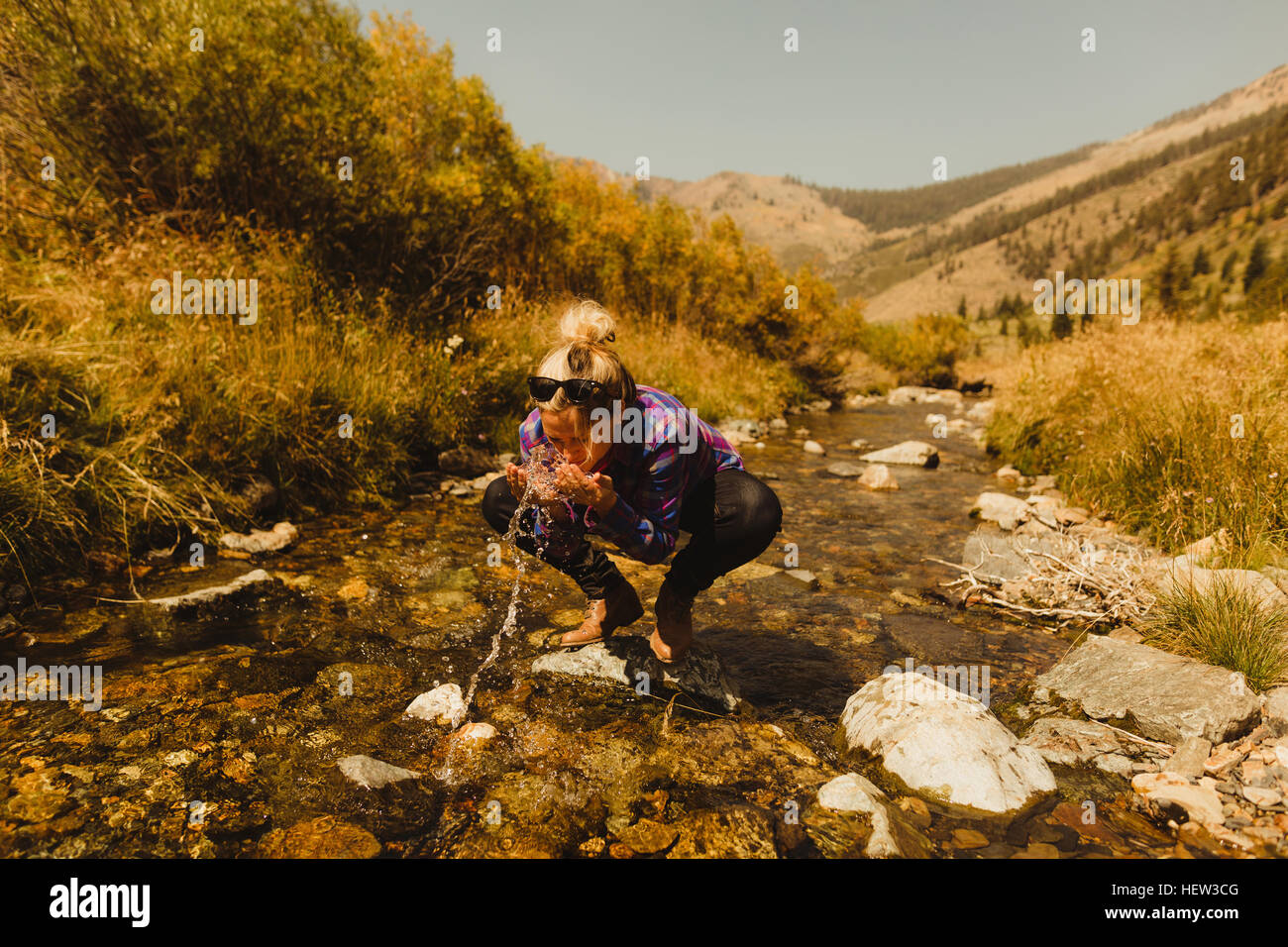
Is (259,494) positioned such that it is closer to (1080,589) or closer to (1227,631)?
(1080,589)

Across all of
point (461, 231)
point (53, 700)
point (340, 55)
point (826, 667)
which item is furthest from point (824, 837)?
point (340, 55)

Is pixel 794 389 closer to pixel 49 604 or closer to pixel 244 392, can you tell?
pixel 244 392

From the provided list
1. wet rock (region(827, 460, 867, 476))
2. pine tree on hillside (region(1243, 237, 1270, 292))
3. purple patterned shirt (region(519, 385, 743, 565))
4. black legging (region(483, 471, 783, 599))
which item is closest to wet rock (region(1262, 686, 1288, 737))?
black legging (region(483, 471, 783, 599))

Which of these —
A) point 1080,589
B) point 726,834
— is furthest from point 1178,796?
point 1080,589

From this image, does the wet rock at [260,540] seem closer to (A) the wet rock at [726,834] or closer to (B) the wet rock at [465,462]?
(B) the wet rock at [465,462]

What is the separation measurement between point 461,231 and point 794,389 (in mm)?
10855

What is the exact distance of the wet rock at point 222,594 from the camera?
3332 mm

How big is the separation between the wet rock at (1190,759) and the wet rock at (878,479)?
581 cm

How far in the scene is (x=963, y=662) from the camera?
3.57m

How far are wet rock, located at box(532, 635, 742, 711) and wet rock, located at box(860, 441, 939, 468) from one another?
773cm

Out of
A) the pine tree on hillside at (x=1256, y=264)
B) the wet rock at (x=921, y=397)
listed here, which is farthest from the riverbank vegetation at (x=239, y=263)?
the pine tree on hillside at (x=1256, y=264)

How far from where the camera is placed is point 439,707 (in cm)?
272

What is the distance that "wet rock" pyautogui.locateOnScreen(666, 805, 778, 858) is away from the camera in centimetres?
201

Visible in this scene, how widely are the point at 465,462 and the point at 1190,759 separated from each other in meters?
6.24
